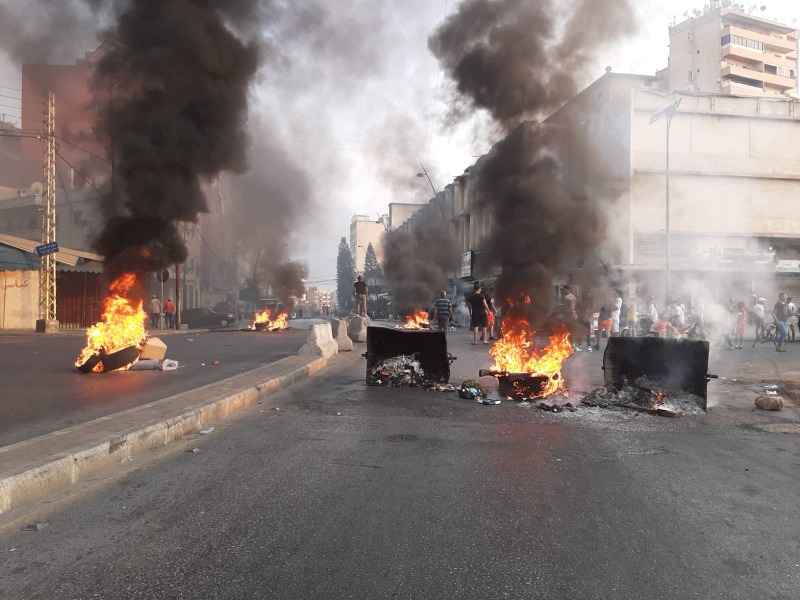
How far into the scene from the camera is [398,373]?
784 centimetres

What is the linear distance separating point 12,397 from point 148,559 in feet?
16.5

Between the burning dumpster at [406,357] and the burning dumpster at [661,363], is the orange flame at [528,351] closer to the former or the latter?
the burning dumpster at [661,363]

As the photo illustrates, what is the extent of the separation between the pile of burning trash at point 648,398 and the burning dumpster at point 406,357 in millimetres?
2086

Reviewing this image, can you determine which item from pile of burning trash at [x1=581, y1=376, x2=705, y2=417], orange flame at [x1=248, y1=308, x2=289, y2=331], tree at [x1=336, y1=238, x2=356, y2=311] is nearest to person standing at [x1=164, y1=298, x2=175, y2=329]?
orange flame at [x1=248, y1=308, x2=289, y2=331]

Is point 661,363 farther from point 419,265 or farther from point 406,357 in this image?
point 419,265

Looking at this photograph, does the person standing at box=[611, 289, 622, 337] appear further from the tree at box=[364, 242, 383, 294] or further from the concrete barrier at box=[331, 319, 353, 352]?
the tree at box=[364, 242, 383, 294]

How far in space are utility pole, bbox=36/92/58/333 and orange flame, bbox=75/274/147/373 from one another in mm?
12067

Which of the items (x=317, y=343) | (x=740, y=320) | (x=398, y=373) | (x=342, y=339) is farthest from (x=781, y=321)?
(x=317, y=343)

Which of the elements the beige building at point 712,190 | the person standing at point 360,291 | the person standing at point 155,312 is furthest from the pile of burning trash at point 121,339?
the beige building at point 712,190

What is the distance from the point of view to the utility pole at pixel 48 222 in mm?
18109

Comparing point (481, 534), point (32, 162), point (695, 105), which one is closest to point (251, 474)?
point (481, 534)

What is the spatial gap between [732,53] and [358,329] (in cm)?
6132

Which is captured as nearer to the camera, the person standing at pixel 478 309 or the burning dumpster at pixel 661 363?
the burning dumpster at pixel 661 363

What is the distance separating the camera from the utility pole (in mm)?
18109
